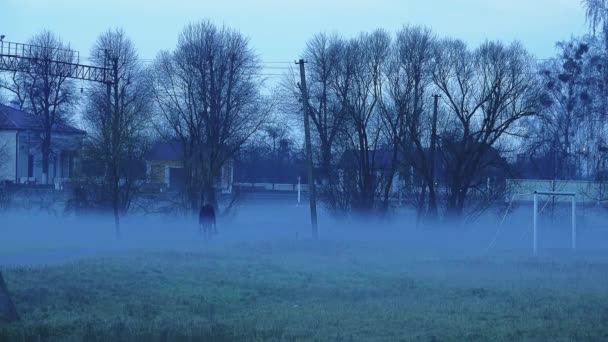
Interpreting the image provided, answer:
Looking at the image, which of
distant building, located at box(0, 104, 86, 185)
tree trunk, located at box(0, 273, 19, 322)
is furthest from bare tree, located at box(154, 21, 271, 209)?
tree trunk, located at box(0, 273, 19, 322)

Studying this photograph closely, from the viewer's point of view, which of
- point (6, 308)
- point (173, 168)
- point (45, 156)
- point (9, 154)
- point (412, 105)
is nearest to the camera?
point (6, 308)

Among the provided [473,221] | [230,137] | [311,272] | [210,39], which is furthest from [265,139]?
[311,272]

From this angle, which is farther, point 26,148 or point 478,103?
point 26,148

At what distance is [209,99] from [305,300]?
31.7m

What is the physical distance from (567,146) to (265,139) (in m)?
17.7

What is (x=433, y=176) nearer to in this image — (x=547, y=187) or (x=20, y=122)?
(x=547, y=187)

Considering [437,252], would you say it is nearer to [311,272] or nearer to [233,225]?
[311,272]

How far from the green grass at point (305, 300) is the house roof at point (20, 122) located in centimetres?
3482

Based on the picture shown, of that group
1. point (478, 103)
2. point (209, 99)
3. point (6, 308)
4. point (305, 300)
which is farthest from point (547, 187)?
point (6, 308)

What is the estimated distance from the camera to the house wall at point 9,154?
2378 inches

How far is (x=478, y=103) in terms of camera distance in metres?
46.7

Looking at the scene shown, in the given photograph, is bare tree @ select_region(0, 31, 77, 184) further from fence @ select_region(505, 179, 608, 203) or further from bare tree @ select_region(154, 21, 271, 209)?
fence @ select_region(505, 179, 608, 203)

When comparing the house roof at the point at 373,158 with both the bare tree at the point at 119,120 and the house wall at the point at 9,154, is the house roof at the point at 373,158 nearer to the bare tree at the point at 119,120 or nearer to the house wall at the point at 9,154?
the bare tree at the point at 119,120

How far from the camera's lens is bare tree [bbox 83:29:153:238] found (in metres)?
36.7
